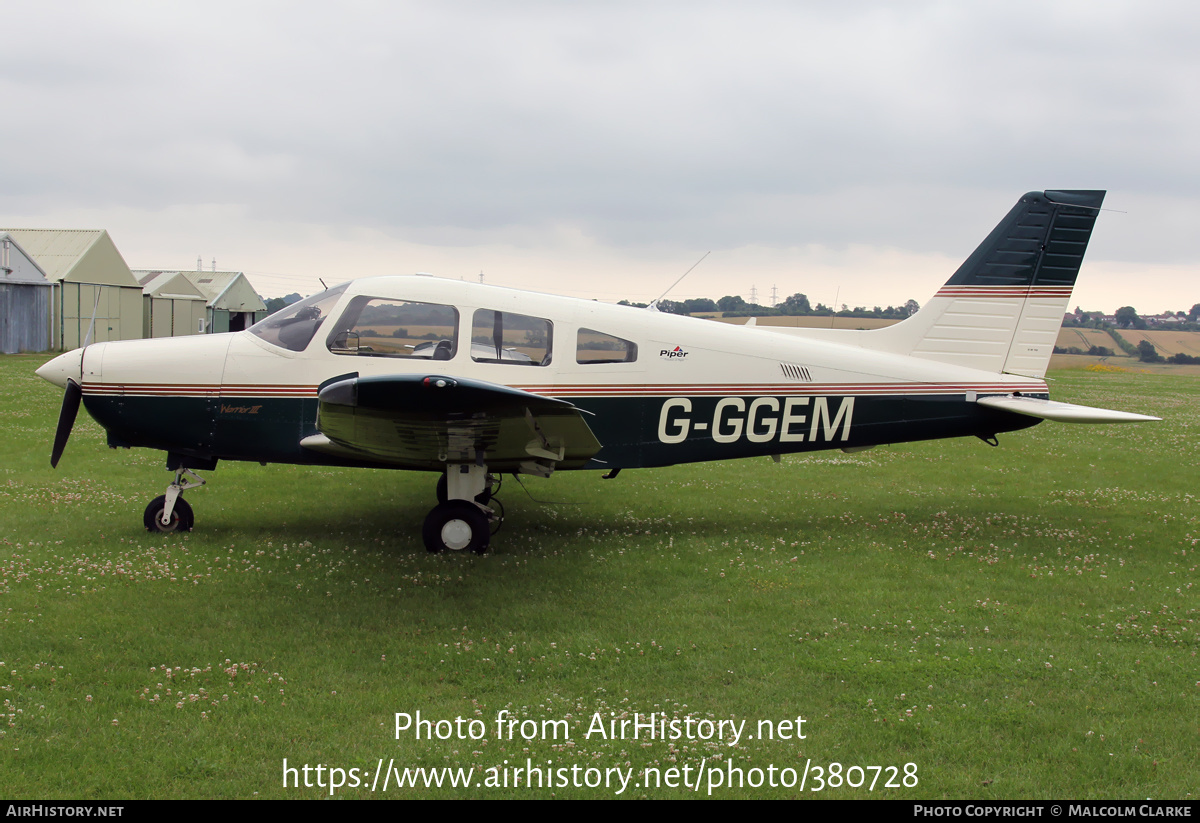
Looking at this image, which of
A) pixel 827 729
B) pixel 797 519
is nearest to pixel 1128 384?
pixel 797 519

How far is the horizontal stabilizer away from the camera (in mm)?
8055

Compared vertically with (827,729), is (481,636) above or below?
below

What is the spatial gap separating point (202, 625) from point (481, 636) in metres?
1.92

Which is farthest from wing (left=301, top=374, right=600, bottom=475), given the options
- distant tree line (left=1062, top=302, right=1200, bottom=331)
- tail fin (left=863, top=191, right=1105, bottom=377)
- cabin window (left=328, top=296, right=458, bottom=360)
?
distant tree line (left=1062, top=302, right=1200, bottom=331)

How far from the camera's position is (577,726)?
14.3ft

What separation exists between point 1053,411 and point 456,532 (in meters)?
5.98

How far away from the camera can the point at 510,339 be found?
7.71 m

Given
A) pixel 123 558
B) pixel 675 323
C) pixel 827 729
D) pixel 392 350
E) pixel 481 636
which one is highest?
pixel 675 323

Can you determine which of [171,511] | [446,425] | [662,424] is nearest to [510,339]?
[446,425]

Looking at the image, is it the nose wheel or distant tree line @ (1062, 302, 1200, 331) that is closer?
the nose wheel

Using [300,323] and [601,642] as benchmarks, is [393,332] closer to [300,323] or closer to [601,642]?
[300,323]

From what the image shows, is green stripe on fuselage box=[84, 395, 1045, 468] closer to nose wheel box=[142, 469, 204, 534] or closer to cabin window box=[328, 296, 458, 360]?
nose wheel box=[142, 469, 204, 534]

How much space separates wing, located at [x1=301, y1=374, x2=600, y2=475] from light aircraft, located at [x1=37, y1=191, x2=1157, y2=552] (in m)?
0.04

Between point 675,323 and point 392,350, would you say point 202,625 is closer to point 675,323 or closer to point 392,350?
point 392,350
